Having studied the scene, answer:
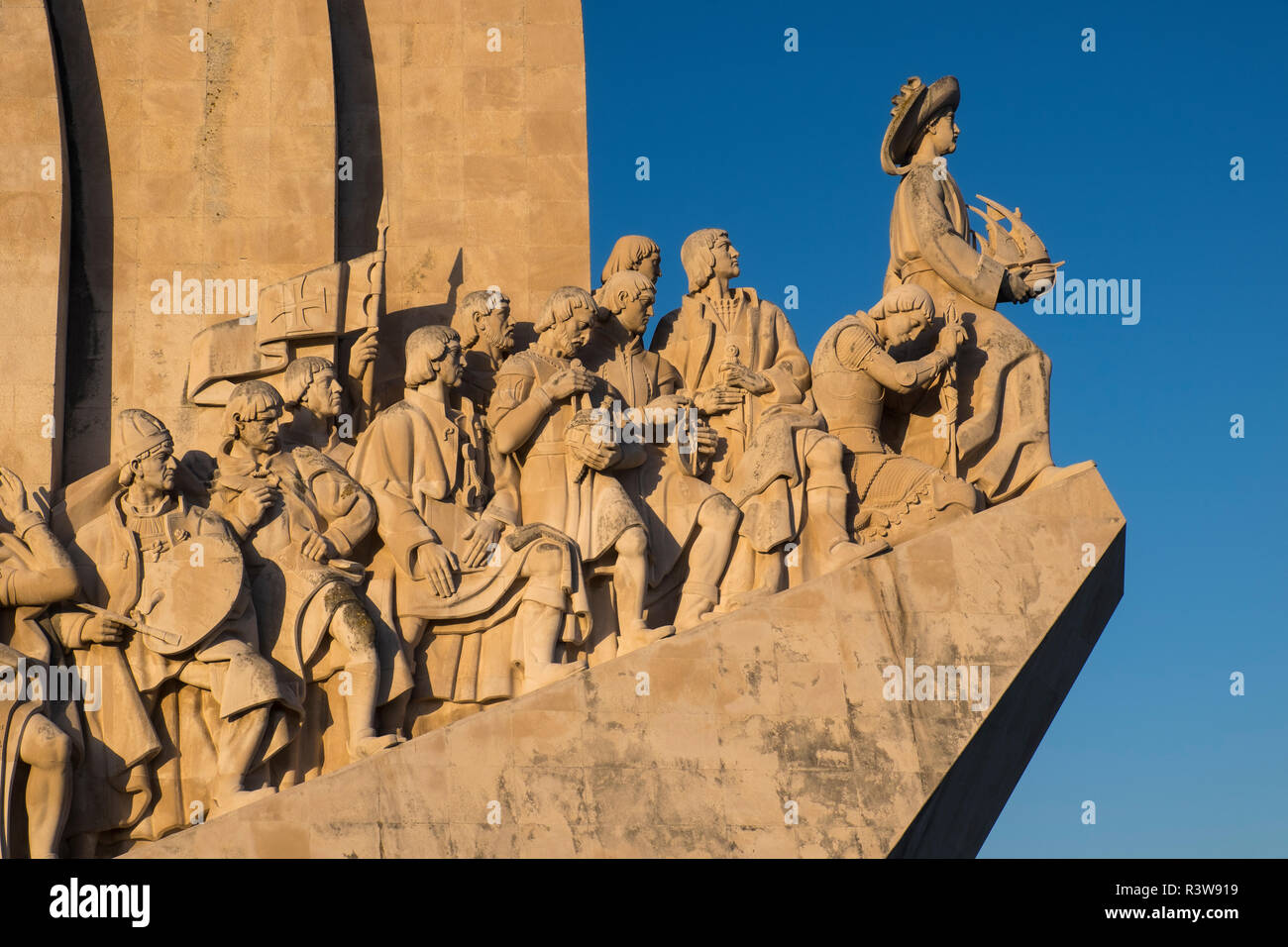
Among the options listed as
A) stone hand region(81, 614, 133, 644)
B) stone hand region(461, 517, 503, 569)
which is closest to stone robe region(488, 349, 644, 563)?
stone hand region(461, 517, 503, 569)

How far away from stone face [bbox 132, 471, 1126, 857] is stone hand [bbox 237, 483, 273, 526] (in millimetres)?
1669

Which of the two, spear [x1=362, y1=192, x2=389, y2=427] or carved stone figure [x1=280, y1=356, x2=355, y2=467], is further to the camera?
spear [x1=362, y1=192, x2=389, y2=427]

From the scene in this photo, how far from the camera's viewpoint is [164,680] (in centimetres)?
1259

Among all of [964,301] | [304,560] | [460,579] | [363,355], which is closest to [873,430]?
[964,301]

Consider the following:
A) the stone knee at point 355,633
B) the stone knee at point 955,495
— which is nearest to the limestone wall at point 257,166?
the stone knee at point 355,633

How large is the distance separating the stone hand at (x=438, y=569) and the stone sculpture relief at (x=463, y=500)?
13 millimetres

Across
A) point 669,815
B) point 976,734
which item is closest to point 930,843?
point 976,734

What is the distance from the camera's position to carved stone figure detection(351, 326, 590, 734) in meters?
12.9

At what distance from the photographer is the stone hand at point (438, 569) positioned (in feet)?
42.4

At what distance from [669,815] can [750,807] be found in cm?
41

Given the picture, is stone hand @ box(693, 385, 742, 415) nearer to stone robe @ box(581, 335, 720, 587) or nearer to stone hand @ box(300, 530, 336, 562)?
stone robe @ box(581, 335, 720, 587)

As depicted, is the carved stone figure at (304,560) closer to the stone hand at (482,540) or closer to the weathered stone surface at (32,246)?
the stone hand at (482,540)

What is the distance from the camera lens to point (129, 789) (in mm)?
12516
